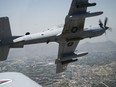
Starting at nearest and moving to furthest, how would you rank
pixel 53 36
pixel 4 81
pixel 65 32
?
pixel 4 81
pixel 53 36
pixel 65 32

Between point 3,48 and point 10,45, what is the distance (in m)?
1.07

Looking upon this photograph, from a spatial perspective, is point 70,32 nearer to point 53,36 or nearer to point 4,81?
point 53,36

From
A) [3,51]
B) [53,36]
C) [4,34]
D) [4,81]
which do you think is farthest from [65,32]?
[4,81]

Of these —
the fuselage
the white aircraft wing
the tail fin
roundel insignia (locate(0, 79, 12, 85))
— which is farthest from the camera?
the white aircraft wing

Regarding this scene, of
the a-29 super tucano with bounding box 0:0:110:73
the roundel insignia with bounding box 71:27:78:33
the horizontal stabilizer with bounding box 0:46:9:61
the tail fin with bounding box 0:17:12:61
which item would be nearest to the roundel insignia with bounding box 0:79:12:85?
the a-29 super tucano with bounding box 0:0:110:73

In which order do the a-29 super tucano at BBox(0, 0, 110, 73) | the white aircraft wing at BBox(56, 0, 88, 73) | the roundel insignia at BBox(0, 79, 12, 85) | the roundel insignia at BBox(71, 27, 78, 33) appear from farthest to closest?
the roundel insignia at BBox(71, 27, 78, 33) < the white aircraft wing at BBox(56, 0, 88, 73) < the a-29 super tucano at BBox(0, 0, 110, 73) < the roundel insignia at BBox(0, 79, 12, 85)

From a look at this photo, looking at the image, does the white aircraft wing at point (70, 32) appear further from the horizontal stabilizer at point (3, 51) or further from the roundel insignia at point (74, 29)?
the horizontal stabilizer at point (3, 51)

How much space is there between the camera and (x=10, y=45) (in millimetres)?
26031

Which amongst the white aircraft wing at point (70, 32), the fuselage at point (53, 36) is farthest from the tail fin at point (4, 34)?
the white aircraft wing at point (70, 32)

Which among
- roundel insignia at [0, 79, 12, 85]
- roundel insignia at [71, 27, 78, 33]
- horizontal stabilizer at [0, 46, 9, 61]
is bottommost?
horizontal stabilizer at [0, 46, 9, 61]

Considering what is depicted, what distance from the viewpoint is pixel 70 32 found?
1168 inches

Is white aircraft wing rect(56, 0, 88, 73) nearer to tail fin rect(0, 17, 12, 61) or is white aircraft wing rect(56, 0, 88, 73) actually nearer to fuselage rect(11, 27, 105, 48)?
fuselage rect(11, 27, 105, 48)

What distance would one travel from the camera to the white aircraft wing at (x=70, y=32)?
87.9ft

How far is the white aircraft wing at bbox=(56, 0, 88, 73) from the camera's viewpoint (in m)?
26.8
